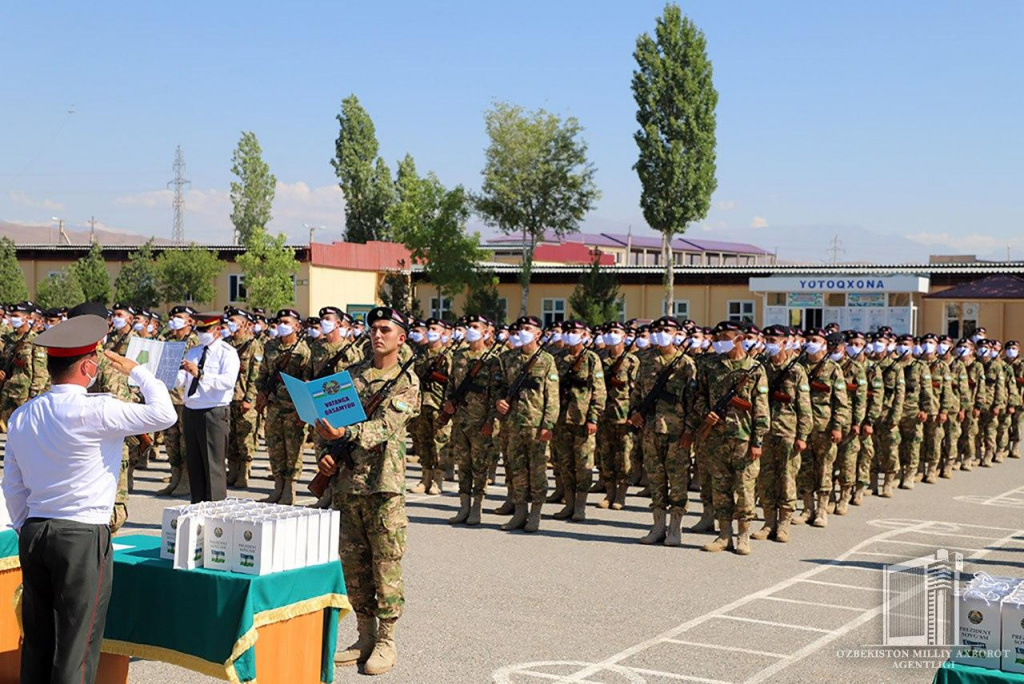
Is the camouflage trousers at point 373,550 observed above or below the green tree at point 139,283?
below

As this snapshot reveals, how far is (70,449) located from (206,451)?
6628mm

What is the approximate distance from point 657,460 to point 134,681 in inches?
266

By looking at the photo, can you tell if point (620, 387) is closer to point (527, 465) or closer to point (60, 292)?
point (527, 465)

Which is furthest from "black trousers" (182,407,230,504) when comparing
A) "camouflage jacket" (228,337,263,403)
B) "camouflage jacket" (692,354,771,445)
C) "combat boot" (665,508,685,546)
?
"camouflage jacket" (692,354,771,445)

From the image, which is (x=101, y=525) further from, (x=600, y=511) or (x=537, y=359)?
(x=600, y=511)

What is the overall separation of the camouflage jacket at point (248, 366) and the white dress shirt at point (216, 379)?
2883 mm

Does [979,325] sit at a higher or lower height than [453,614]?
higher

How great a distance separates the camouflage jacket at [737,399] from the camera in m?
12.0

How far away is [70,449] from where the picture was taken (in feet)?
18.3

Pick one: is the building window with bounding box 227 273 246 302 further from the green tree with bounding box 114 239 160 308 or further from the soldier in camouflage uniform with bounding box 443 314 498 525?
the soldier in camouflage uniform with bounding box 443 314 498 525

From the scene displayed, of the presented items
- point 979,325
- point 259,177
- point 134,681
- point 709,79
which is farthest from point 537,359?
point 259,177

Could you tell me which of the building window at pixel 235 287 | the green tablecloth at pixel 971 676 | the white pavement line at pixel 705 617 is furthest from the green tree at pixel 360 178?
the green tablecloth at pixel 971 676

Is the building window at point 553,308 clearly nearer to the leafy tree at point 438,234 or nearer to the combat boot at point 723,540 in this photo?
the leafy tree at point 438,234

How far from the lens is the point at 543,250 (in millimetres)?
81500
